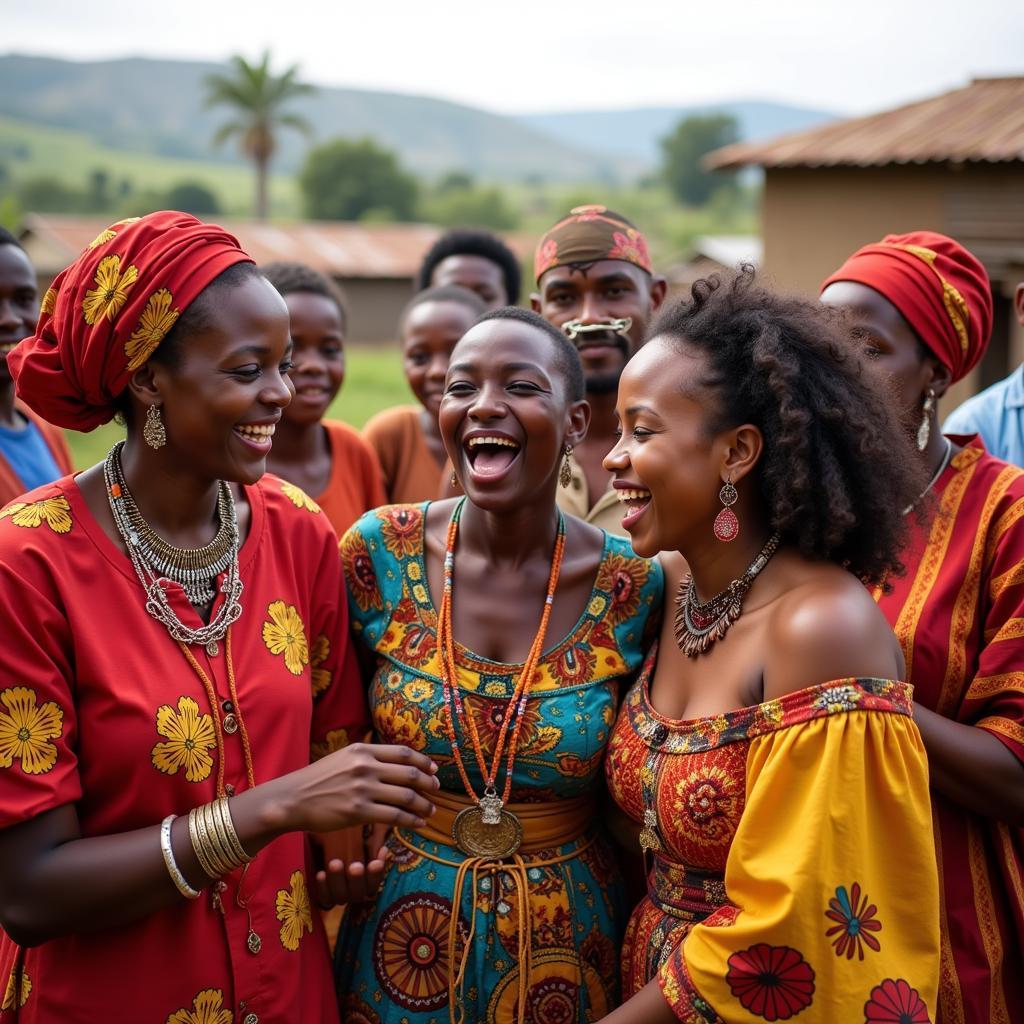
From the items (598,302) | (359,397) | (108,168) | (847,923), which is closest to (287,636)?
(847,923)

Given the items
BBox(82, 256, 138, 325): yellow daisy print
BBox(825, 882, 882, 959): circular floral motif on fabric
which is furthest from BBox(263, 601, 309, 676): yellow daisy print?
BBox(825, 882, 882, 959): circular floral motif on fabric

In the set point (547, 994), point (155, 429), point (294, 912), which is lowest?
point (547, 994)

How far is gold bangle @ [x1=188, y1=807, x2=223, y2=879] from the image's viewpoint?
7.54ft

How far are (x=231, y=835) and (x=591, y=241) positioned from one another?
2732 mm

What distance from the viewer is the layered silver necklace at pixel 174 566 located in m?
2.45

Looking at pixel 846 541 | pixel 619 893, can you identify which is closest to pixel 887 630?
pixel 846 541

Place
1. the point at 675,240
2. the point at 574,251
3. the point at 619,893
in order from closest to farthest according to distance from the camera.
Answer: the point at 619,893 < the point at 574,251 < the point at 675,240

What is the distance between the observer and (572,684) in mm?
2777

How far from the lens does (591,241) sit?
14.1 feet

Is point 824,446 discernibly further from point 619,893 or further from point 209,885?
point 209,885

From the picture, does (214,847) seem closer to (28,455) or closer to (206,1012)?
(206,1012)

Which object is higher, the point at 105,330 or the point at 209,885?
the point at 105,330

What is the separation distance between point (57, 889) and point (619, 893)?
4.43 ft

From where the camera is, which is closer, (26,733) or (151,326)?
(26,733)
